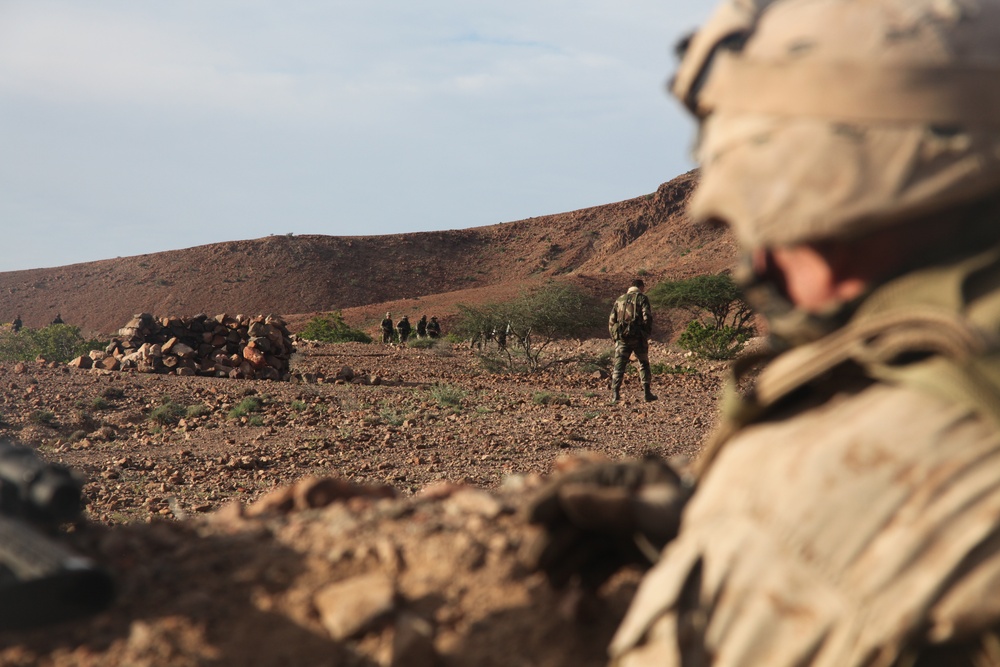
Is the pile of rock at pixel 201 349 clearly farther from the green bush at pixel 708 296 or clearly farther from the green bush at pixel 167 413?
the green bush at pixel 708 296

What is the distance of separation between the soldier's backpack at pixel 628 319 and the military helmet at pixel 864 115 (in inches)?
444

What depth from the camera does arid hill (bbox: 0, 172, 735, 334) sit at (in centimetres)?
5388

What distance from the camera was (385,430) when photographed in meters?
10.2

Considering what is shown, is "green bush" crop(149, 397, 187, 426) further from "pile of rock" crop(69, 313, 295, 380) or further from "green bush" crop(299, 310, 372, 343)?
"green bush" crop(299, 310, 372, 343)

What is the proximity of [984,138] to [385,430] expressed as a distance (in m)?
9.15

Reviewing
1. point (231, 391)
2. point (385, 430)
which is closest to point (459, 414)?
point (385, 430)

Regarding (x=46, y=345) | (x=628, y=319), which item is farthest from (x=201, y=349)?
(x=628, y=319)

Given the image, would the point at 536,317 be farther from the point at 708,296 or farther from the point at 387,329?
the point at 387,329

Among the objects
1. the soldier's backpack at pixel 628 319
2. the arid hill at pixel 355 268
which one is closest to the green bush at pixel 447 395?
the soldier's backpack at pixel 628 319

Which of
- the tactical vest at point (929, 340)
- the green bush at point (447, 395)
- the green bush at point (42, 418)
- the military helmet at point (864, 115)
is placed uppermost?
the military helmet at point (864, 115)

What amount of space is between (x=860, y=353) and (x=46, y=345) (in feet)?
75.2

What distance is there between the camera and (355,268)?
59719 mm

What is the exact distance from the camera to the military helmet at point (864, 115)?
1.30 meters

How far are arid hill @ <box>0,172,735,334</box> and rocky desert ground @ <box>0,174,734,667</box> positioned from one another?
27.3 metres
